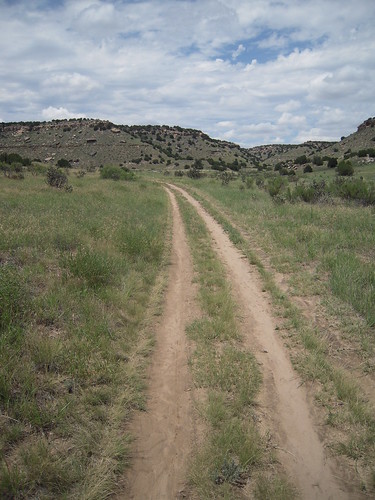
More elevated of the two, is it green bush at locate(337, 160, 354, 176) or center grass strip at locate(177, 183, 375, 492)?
green bush at locate(337, 160, 354, 176)

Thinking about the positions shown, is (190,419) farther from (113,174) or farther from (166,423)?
(113,174)

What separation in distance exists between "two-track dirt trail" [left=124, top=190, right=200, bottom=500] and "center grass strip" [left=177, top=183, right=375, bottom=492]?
155 cm

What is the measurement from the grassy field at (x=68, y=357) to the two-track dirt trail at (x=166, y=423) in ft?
0.55

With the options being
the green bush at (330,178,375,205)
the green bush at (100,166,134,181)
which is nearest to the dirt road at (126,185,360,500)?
the green bush at (330,178,375,205)

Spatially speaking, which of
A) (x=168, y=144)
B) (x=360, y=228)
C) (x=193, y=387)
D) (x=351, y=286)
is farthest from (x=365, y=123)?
(x=193, y=387)

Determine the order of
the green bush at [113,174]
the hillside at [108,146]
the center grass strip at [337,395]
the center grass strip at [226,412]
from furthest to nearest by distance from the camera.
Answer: the hillside at [108,146] < the green bush at [113,174] < the center grass strip at [337,395] < the center grass strip at [226,412]

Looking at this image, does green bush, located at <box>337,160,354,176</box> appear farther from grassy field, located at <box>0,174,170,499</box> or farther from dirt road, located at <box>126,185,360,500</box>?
dirt road, located at <box>126,185,360,500</box>

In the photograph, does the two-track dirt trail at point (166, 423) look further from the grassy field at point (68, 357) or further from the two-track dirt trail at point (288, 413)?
the two-track dirt trail at point (288, 413)

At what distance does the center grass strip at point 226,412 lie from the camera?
107 inches

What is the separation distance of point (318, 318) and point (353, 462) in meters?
2.99

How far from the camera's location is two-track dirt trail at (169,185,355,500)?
2816mm

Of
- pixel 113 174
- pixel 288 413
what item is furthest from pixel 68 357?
pixel 113 174

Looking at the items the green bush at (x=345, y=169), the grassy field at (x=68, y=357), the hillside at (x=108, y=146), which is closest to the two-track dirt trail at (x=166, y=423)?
the grassy field at (x=68, y=357)

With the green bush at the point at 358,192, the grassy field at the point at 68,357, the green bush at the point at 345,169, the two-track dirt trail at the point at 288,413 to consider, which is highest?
the green bush at the point at 345,169
